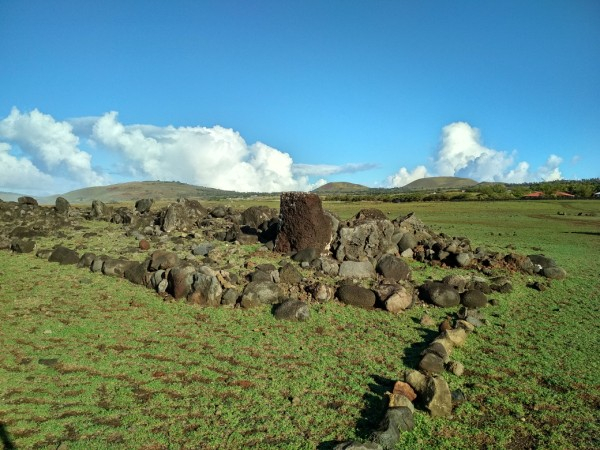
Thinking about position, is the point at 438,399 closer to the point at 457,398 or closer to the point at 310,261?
the point at 457,398

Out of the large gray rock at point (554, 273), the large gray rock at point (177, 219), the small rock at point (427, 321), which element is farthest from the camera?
the large gray rock at point (177, 219)

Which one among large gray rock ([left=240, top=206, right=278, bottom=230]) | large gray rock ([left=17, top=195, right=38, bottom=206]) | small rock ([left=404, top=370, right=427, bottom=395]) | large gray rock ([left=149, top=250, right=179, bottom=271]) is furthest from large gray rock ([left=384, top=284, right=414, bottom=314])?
large gray rock ([left=17, top=195, right=38, bottom=206])

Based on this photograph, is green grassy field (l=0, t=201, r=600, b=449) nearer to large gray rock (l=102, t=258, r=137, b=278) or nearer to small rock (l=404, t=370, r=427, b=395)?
small rock (l=404, t=370, r=427, b=395)

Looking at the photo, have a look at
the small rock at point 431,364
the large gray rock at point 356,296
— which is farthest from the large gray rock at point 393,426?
the large gray rock at point 356,296

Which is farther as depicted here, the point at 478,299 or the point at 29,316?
the point at 478,299

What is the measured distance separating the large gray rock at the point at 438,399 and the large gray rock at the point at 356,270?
7.01m

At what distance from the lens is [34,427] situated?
5.33 meters

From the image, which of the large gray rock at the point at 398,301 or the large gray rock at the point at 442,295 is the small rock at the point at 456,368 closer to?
the large gray rock at the point at 398,301

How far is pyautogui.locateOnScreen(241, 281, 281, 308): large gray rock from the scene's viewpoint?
1041cm

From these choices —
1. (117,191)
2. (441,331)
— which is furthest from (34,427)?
(117,191)

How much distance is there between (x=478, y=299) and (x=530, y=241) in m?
12.8

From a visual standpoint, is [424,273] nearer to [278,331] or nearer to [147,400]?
[278,331]

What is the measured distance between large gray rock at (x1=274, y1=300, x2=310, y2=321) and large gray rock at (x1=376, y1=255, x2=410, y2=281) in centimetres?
398

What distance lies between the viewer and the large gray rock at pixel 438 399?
19.0 feet
